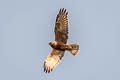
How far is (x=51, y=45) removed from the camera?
37.5 metres

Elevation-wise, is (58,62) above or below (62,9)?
below

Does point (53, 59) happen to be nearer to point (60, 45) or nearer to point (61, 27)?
point (60, 45)

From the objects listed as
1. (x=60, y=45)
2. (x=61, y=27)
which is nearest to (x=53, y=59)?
(x=60, y=45)

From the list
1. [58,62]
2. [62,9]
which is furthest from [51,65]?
[62,9]

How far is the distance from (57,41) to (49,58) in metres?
0.87

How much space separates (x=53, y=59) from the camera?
37.3 metres

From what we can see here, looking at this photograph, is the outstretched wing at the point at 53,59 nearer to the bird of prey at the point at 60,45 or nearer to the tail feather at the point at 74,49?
the bird of prey at the point at 60,45

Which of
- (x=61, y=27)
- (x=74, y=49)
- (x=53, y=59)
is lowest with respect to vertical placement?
(x=53, y=59)

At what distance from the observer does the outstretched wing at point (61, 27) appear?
A: 37.4 metres

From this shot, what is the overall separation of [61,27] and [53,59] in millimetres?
1521

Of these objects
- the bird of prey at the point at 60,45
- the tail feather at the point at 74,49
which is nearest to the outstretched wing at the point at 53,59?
the bird of prey at the point at 60,45

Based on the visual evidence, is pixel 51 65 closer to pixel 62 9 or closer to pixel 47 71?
pixel 47 71

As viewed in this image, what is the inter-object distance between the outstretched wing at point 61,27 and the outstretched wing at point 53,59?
23.0 inches

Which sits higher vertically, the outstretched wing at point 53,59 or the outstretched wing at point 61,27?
the outstretched wing at point 61,27
